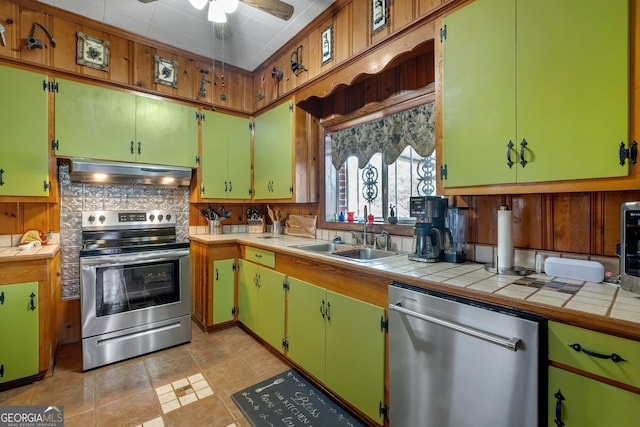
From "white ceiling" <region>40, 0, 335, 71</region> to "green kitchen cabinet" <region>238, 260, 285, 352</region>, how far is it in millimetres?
2104

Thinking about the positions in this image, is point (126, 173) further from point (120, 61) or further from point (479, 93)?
point (479, 93)

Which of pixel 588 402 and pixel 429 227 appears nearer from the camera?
pixel 588 402

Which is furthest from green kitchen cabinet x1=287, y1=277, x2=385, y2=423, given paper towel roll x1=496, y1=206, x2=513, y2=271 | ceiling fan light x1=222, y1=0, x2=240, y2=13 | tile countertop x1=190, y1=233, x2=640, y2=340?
ceiling fan light x1=222, y1=0, x2=240, y2=13

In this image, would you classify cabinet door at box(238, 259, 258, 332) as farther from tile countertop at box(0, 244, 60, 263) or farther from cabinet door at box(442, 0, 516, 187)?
cabinet door at box(442, 0, 516, 187)

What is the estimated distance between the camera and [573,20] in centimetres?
121

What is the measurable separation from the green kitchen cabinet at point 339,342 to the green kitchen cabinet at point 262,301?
0.15 metres

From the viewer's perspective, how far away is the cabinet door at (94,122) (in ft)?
8.11

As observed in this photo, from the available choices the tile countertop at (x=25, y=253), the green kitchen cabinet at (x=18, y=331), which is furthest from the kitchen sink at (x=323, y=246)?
the green kitchen cabinet at (x=18, y=331)

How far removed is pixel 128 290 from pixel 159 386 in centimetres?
87

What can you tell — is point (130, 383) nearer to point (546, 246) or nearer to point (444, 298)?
point (444, 298)

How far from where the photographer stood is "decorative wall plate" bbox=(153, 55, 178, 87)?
2908 millimetres

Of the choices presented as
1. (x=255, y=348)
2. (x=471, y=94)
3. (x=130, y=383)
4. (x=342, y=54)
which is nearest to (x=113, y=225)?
(x=130, y=383)

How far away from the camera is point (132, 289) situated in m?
2.57

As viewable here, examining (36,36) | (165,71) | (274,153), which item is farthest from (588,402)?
(36,36)
